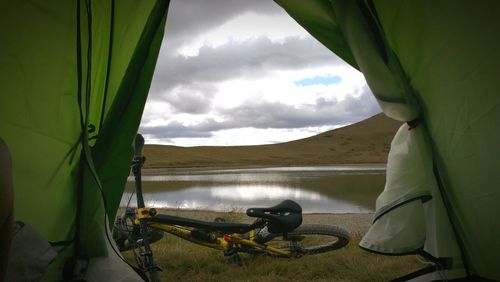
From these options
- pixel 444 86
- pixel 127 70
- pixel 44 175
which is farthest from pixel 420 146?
pixel 44 175

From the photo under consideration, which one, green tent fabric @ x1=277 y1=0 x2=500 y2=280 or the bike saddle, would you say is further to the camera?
the bike saddle

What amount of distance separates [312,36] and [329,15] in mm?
220

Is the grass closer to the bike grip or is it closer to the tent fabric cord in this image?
the tent fabric cord

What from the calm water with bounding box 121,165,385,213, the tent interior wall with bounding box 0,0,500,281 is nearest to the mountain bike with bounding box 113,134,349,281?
the tent interior wall with bounding box 0,0,500,281

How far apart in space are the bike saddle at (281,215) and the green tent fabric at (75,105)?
3.38ft

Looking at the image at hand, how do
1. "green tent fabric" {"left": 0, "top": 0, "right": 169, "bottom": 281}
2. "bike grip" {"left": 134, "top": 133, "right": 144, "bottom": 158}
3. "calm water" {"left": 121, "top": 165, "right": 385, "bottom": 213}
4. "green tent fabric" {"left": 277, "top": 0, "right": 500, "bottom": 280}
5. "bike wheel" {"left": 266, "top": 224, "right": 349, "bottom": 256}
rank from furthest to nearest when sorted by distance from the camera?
"calm water" {"left": 121, "top": 165, "right": 385, "bottom": 213} → "bike wheel" {"left": 266, "top": 224, "right": 349, "bottom": 256} → "bike grip" {"left": 134, "top": 133, "right": 144, "bottom": 158} → "green tent fabric" {"left": 0, "top": 0, "right": 169, "bottom": 281} → "green tent fabric" {"left": 277, "top": 0, "right": 500, "bottom": 280}

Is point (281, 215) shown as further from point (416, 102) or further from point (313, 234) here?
point (416, 102)

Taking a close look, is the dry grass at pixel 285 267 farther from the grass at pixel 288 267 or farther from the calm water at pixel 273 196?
the calm water at pixel 273 196

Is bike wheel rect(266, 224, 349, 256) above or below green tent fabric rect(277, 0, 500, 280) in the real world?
below

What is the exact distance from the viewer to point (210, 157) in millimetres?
36406

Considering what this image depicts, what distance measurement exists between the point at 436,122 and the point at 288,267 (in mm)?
1708

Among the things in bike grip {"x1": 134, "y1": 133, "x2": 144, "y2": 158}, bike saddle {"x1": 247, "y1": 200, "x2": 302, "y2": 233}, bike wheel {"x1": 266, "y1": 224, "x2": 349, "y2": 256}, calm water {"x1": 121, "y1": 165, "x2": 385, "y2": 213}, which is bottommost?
calm water {"x1": 121, "y1": 165, "x2": 385, "y2": 213}

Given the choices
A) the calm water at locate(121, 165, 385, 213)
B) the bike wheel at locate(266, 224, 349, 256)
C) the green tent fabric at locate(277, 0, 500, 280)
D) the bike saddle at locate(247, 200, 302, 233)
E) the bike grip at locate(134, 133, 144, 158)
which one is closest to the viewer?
the green tent fabric at locate(277, 0, 500, 280)

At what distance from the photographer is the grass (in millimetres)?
3080
